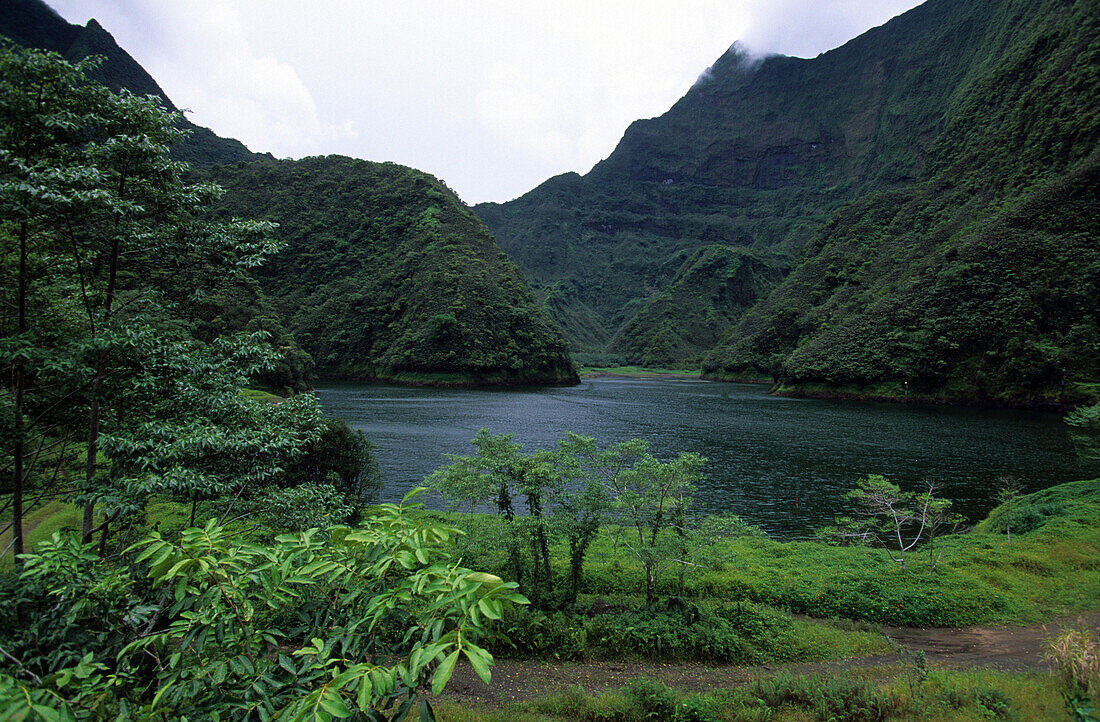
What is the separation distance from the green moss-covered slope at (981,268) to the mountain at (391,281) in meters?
57.9

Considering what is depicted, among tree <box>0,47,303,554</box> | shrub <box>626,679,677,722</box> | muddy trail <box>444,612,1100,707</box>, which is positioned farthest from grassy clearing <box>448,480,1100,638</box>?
tree <box>0,47,303,554</box>

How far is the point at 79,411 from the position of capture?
6.79 meters

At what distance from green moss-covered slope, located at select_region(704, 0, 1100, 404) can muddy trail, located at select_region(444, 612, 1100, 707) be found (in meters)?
68.5

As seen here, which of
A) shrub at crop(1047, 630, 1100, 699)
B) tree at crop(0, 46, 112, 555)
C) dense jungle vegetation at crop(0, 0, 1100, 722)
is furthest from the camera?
shrub at crop(1047, 630, 1100, 699)

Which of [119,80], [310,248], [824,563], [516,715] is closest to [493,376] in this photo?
[310,248]

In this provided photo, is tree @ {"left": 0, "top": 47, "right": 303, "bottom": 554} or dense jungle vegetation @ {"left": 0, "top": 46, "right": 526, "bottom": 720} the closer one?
dense jungle vegetation @ {"left": 0, "top": 46, "right": 526, "bottom": 720}

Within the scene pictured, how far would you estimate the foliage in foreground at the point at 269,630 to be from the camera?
198 centimetres

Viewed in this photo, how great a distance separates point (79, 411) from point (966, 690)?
1384cm

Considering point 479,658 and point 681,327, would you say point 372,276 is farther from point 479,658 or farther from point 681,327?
point 479,658

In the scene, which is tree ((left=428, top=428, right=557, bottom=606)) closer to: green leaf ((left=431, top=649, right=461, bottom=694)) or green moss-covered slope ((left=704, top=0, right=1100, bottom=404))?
green leaf ((left=431, top=649, right=461, bottom=694))

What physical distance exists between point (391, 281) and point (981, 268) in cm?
12290

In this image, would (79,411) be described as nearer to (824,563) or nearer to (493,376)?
(824,563)

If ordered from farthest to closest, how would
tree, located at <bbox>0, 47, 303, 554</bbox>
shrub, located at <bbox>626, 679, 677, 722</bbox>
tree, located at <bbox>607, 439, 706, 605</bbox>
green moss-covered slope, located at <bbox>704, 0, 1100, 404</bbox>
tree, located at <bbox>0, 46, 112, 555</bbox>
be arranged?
green moss-covered slope, located at <bbox>704, 0, 1100, 404</bbox>
tree, located at <bbox>607, 439, 706, 605</bbox>
shrub, located at <bbox>626, 679, 677, 722</bbox>
tree, located at <bbox>0, 47, 303, 554</bbox>
tree, located at <bbox>0, 46, 112, 555</bbox>

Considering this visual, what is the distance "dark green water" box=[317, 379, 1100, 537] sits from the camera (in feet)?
93.0
